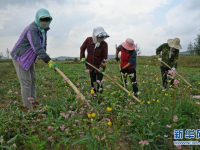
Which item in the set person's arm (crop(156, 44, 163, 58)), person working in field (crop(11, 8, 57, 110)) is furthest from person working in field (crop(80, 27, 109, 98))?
person's arm (crop(156, 44, 163, 58))

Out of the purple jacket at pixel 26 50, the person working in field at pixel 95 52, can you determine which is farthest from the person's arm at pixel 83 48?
the purple jacket at pixel 26 50

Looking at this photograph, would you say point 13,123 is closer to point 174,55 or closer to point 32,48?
point 32,48

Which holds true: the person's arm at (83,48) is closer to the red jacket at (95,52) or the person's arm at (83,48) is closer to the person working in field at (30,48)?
the red jacket at (95,52)

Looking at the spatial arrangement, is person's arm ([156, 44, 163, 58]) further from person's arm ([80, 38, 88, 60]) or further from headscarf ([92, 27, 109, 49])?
person's arm ([80, 38, 88, 60])

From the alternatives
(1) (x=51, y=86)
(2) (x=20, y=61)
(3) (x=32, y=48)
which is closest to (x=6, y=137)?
(2) (x=20, y=61)

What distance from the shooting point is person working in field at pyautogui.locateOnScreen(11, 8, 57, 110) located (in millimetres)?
2865

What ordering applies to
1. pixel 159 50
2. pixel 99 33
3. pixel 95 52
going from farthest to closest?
pixel 159 50 → pixel 95 52 → pixel 99 33

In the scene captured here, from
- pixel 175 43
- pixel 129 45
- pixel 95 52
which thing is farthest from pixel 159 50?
pixel 95 52

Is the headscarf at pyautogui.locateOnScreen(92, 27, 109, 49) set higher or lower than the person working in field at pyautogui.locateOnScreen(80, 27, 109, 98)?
higher

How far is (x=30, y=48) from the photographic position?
3.03 metres

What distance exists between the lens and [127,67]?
4.23 metres

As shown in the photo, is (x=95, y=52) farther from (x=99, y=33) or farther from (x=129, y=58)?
(x=129, y=58)

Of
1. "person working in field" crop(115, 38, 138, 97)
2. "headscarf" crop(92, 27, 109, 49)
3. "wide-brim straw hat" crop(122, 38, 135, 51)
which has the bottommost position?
"person working in field" crop(115, 38, 138, 97)

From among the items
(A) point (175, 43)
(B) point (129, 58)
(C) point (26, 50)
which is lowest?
(B) point (129, 58)
